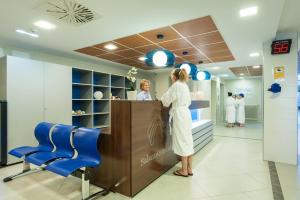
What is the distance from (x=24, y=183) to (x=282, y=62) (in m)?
5.11

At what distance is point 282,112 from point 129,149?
3.31 meters

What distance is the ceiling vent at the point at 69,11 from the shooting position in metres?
2.41

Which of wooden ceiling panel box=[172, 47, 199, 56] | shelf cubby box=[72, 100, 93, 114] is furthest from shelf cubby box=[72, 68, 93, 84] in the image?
wooden ceiling panel box=[172, 47, 199, 56]

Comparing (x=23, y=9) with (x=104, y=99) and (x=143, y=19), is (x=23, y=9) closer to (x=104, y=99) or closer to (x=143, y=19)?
(x=143, y=19)

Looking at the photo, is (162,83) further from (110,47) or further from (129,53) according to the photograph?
(110,47)

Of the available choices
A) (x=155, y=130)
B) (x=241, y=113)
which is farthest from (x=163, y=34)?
(x=241, y=113)

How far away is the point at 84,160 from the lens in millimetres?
2357

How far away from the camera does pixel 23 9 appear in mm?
2592

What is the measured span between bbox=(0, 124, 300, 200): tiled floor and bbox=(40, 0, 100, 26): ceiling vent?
2.55 meters

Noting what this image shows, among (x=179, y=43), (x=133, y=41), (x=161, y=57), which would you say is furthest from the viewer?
(x=179, y=43)

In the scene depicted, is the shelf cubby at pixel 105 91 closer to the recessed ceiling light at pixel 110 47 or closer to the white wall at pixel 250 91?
the recessed ceiling light at pixel 110 47

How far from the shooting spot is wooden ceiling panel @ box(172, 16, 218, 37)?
297 centimetres

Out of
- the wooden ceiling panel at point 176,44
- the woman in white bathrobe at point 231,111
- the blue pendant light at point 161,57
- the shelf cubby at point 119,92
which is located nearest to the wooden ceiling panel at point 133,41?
the wooden ceiling panel at point 176,44

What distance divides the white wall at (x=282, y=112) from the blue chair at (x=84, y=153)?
3.48 m
